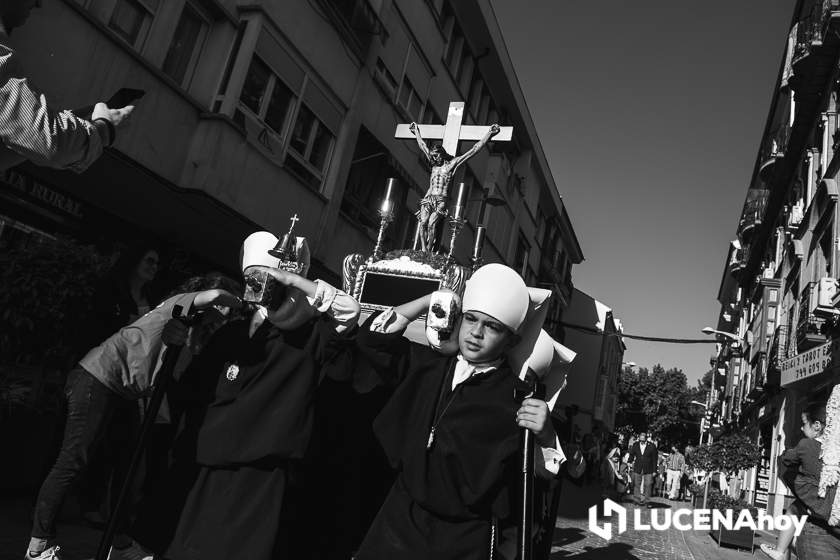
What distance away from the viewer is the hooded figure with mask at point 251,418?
278 cm

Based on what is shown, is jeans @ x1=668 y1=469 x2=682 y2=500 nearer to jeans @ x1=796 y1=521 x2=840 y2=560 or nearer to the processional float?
the processional float

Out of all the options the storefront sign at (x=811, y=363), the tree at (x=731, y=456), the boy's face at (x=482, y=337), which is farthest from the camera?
the tree at (x=731, y=456)

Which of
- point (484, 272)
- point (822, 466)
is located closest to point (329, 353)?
point (484, 272)

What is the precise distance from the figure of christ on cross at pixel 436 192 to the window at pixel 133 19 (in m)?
4.46

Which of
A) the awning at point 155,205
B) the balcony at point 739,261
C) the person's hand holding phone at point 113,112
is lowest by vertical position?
the person's hand holding phone at point 113,112

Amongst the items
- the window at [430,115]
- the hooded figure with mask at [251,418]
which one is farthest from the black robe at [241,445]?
the window at [430,115]

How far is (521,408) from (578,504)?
14.5m

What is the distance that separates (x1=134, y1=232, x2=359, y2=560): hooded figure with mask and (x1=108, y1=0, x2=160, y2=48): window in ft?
23.0

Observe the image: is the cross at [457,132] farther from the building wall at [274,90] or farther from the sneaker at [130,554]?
the sneaker at [130,554]

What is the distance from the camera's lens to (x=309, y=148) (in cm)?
1252

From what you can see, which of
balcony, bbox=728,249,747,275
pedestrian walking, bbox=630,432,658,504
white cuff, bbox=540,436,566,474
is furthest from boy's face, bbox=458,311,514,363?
balcony, bbox=728,249,747,275

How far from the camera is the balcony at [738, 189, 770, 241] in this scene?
93.5ft

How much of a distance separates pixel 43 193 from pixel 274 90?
4592mm

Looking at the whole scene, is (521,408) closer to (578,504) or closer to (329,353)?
(329,353)
